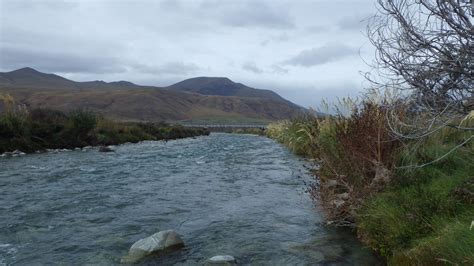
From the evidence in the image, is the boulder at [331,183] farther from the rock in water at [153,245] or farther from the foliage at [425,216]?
the rock in water at [153,245]

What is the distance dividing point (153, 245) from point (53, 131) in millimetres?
18932

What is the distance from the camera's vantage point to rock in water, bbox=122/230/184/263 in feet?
18.0

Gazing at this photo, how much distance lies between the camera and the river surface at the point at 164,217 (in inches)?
221

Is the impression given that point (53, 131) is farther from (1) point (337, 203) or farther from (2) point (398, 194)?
(2) point (398, 194)

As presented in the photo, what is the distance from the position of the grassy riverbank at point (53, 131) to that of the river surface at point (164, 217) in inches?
262

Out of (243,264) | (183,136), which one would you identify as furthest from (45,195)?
(183,136)

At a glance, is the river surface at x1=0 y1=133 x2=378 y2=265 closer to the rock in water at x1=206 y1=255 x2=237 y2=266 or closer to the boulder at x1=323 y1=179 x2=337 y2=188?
the rock in water at x1=206 y1=255 x2=237 y2=266

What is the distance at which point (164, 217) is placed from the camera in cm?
764

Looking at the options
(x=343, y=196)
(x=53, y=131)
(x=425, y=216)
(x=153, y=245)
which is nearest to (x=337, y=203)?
(x=343, y=196)

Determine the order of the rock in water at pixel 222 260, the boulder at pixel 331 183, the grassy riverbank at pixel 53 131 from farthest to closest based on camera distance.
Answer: the grassy riverbank at pixel 53 131
the boulder at pixel 331 183
the rock in water at pixel 222 260

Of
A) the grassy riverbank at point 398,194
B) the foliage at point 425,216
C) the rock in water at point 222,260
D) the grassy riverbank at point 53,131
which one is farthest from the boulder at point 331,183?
the grassy riverbank at point 53,131

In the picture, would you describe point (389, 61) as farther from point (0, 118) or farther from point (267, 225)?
point (0, 118)

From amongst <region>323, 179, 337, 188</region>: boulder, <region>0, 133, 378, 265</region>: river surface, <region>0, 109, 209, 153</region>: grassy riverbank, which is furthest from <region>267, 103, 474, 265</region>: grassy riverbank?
<region>0, 109, 209, 153</region>: grassy riverbank

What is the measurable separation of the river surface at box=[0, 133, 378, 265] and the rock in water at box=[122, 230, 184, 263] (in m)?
0.14
